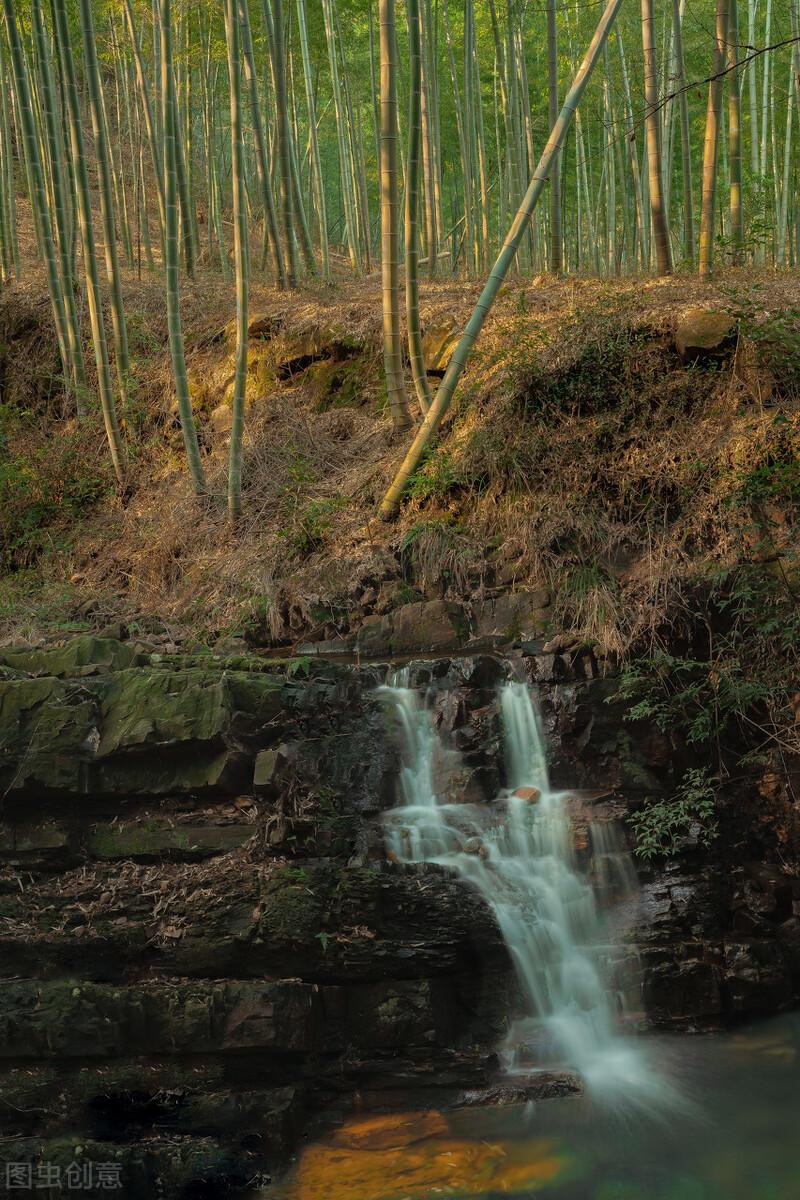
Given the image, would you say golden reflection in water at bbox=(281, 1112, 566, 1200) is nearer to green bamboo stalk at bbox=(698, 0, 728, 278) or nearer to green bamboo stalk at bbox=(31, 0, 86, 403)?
green bamboo stalk at bbox=(698, 0, 728, 278)

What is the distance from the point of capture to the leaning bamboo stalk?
723 cm

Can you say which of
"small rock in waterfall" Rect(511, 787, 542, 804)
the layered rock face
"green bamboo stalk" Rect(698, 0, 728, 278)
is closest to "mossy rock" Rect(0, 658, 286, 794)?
the layered rock face

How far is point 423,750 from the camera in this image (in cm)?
620

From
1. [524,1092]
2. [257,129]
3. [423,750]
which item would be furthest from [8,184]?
[524,1092]

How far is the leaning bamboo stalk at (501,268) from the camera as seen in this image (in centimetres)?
723

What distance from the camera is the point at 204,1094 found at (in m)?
4.73

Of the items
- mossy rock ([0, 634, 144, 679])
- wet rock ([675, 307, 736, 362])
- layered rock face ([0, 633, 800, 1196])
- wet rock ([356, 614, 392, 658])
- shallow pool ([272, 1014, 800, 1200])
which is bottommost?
shallow pool ([272, 1014, 800, 1200])

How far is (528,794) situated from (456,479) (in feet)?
10.4

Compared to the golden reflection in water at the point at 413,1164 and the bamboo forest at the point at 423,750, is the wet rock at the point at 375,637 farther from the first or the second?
the golden reflection in water at the point at 413,1164

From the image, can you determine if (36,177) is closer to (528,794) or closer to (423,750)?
(423,750)

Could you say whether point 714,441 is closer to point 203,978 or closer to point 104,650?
point 104,650

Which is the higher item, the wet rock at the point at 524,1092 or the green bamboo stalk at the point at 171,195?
the green bamboo stalk at the point at 171,195

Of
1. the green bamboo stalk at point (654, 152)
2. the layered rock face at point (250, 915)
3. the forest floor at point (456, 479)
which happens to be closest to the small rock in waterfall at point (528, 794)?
the layered rock face at point (250, 915)

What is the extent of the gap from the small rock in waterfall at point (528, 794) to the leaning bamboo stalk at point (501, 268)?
10.5 ft
